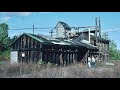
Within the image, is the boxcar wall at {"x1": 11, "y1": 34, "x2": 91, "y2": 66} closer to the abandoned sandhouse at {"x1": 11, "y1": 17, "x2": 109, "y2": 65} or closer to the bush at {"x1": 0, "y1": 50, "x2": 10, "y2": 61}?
the abandoned sandhouse at {"x1": 11, "y1": 17, "x2": 109, "y2": 65}

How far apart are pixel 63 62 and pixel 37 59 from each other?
77 centimetres

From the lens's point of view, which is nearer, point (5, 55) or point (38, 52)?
point (5, 55)

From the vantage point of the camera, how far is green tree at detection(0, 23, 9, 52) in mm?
6002

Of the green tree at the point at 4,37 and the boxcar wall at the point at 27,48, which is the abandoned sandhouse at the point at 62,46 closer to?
the boxcar wall at the point at 27,48

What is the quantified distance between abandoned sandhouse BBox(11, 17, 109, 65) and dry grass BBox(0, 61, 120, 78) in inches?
8.6

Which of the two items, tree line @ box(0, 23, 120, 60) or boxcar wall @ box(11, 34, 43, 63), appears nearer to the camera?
tree line @ box(0, 23, 120, 60)

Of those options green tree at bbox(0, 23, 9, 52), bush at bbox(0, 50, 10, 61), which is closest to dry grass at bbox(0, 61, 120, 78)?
bush at bbox(0, 50, 10, 61)

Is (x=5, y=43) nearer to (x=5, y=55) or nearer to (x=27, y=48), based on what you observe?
(x=5, y=55)

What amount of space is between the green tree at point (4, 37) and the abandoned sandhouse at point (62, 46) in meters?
Result: 0.19

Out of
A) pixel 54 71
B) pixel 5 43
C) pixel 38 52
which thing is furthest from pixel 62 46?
pixel 5 43

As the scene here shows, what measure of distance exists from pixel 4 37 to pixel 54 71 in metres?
1.55

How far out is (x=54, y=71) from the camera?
616cm

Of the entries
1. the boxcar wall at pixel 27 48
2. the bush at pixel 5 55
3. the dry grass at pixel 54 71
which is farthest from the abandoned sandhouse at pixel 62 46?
the dry grass at pixel 54 71
